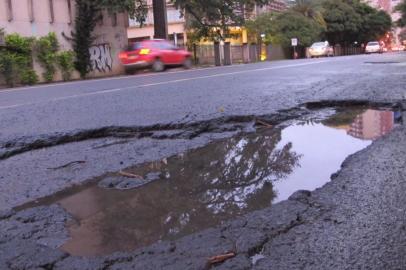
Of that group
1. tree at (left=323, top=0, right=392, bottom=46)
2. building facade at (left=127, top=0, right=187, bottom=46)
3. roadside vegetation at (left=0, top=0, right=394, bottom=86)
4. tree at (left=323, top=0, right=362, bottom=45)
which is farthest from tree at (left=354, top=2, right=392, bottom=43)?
building facade at (left=127, top=0, right=187, bottom=46)

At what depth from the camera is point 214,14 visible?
113 feet

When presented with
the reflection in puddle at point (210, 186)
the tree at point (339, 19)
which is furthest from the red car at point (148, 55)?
the tree at point (339, 19)

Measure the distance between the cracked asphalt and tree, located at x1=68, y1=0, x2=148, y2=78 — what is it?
21.5 m

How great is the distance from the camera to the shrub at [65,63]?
2731 cm

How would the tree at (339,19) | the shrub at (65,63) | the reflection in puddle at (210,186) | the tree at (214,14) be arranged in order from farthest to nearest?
1. the tree at (339,19)
2. the tree at (214,14)
3. the shrub at (65,63)
4. the reflection in puddle at (210,186)

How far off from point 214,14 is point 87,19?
8.91 m

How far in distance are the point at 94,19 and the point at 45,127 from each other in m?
25.1

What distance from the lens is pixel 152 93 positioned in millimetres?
9812

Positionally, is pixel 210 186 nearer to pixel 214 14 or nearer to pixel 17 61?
pixel 17 61

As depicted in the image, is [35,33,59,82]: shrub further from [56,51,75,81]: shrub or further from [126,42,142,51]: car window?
[126,42,142,51]: car window

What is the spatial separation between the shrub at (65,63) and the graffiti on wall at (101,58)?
2356 mm

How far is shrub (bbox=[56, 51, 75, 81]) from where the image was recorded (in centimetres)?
2731

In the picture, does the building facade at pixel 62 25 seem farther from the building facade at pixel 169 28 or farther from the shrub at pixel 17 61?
the building facade at pixel 169 28

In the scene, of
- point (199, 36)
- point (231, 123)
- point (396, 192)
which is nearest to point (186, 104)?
point (231, 123)
